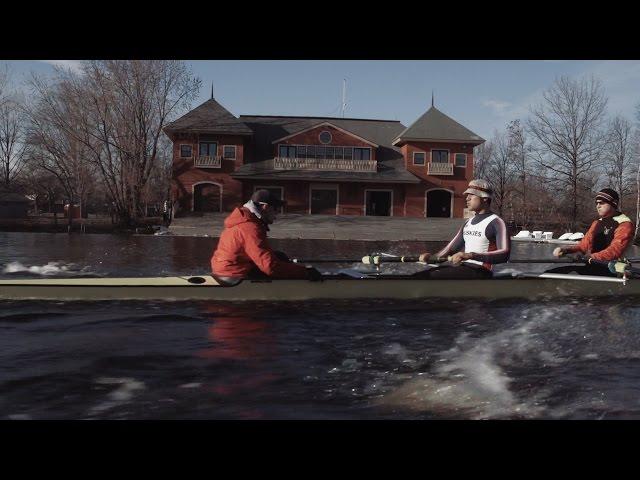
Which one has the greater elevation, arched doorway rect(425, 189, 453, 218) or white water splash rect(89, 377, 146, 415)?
arched doorway rect(425, 189, 453, 218)

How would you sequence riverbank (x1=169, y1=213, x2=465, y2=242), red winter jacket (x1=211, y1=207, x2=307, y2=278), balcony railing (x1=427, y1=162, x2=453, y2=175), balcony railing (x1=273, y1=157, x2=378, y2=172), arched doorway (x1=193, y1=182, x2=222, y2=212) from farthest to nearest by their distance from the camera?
balcony railing (x1=427, y1=162, x2=453, y2=175) < balcony railing (x1=273, y1=157, x2=378, y2=172) < arched doorway (x1=193, y1=182, x2=222, y2=212) < riverbank (x1=169, y1=213, x2=465, y2=242) < red winter jacket (x1=211, y1=207, x2=307, y2=278)

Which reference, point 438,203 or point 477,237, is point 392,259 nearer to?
point 477,237

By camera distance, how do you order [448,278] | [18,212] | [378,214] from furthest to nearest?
[18,212] → [378,214] → [448,278]

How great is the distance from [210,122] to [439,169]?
1885 cm

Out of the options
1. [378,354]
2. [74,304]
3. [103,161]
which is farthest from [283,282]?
[103,161]

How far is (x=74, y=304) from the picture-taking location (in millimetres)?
7836

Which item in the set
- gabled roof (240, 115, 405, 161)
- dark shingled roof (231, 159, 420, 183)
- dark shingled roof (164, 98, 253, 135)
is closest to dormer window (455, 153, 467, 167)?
dark shingled roof (231, 159, 420, 183)

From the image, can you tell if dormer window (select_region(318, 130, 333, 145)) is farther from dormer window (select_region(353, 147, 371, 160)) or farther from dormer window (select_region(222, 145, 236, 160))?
dormer window (select_region(222, 145, 236, 160))

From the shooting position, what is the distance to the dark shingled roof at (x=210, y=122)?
41.5 metres

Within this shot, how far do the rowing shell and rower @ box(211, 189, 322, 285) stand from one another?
138 mm

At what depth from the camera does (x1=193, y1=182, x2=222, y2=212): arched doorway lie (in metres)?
41.8

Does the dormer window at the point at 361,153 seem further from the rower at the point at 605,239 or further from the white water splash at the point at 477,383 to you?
the white water splash at the point at 477,383
